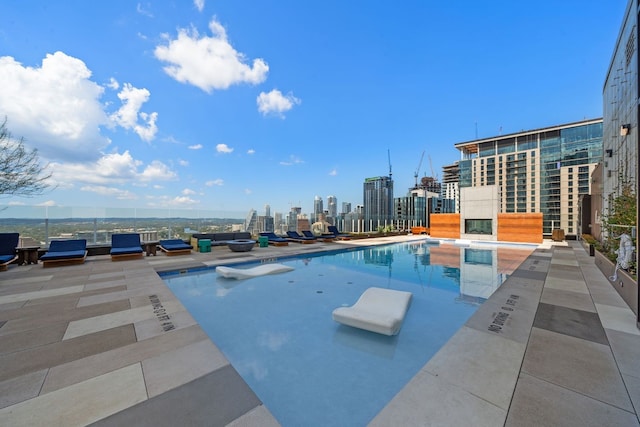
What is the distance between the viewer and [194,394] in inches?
81.1

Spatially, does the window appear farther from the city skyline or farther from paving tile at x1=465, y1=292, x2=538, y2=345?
paving tile at x1=465, y1=292, x2=538, y2=345

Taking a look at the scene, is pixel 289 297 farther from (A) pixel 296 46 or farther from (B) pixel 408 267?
(A) pixel 296 46

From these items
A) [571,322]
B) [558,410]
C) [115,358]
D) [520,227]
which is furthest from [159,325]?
[520,227]

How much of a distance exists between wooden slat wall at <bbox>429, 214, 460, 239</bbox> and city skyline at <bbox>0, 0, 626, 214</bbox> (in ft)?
29.9

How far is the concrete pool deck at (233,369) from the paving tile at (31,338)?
0.02 metres

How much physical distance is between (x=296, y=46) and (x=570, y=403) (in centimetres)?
1502

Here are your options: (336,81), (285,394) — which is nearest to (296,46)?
(336,81)

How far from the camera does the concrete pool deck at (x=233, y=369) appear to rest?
1850 millimetres

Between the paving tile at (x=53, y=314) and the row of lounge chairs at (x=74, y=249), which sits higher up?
the row of lounge chairs at (x=74, y=249)

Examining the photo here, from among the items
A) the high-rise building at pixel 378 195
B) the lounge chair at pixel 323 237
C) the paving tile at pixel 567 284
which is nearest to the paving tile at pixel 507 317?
the paving tile at pixel 567 284

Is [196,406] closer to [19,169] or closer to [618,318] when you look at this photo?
[618,318]

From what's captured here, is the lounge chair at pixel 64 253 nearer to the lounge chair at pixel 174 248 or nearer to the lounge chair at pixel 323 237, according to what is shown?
the lounge chair at pixel 174 248

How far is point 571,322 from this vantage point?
354 centimetres

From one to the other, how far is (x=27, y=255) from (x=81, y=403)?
32.0 feet
